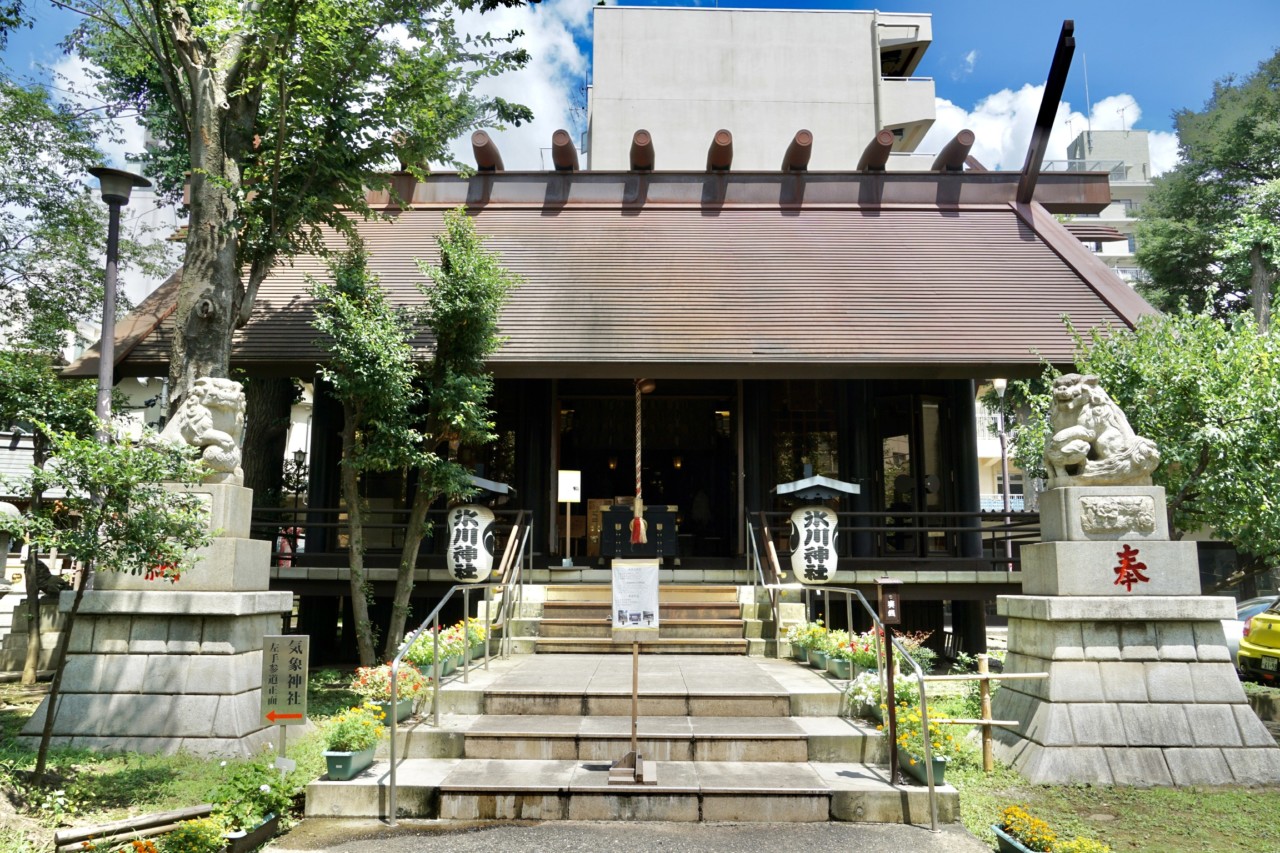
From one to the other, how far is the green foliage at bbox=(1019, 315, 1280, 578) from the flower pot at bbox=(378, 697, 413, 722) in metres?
8.24

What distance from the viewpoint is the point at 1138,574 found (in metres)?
7.52

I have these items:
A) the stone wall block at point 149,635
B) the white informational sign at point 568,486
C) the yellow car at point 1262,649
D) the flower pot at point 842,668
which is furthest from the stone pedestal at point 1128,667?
the stone wall block at point 149,635

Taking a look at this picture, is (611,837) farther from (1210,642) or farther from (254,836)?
(1210,642)

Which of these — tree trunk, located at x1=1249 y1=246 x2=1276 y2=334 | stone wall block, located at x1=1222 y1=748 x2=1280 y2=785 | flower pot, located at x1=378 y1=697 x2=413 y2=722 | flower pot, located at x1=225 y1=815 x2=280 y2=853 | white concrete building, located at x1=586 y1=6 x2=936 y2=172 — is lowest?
flower pot, located at x1=225 y1=815 x2=280 y2=853

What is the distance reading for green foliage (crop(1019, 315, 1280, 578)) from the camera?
350 inches

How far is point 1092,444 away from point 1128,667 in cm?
198

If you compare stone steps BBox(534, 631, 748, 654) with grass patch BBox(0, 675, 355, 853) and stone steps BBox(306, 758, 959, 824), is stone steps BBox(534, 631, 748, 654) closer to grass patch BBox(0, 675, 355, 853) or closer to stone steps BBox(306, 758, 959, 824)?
grass patch BBox(0, 675, 355, 853)

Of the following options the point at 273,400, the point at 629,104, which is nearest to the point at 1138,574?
the point at 273,400

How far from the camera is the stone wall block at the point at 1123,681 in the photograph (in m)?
7.32

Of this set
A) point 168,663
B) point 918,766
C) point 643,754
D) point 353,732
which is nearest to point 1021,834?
point 918,766

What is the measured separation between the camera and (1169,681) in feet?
24.2

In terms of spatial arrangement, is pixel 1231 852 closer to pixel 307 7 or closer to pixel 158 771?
pixel 158 771

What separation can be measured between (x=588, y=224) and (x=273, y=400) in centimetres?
720

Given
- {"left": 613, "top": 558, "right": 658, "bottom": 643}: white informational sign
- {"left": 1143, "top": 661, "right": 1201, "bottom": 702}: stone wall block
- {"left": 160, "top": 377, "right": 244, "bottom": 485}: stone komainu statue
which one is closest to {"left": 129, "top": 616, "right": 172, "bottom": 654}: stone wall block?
{"left": 160, "top": 377, "right": 244, "bottom": 485}: stone komainu statue
